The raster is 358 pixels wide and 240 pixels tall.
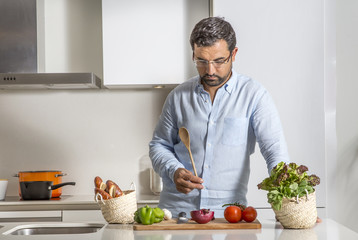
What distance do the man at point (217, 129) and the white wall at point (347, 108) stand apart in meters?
1.05

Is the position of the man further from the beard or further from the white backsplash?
the white backsplash

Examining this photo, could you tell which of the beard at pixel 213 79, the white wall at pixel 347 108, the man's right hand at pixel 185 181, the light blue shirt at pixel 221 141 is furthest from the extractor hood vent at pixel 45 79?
the white wall at pixel 347 108

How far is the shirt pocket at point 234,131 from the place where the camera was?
2250 mm

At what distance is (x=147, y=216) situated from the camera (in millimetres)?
1858

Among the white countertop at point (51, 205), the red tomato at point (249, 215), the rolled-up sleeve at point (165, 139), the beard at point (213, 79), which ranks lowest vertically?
the white countertop at point (51, 205)

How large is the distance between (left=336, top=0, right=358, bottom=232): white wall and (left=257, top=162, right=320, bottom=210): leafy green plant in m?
1.39

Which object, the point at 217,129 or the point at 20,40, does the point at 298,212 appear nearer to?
the point at 217,129

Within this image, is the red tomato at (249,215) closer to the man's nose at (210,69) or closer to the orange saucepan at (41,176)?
the man's nose at (210,69)

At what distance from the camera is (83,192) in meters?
3.70

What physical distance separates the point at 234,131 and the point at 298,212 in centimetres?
56

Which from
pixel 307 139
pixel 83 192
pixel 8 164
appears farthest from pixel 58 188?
pixel 307 139

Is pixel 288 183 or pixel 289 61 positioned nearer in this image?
pixel 288 183

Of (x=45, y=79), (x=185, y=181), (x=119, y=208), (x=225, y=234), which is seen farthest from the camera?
(x=45, y=79)

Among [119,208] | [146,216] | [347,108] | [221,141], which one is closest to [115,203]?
[119,208]
